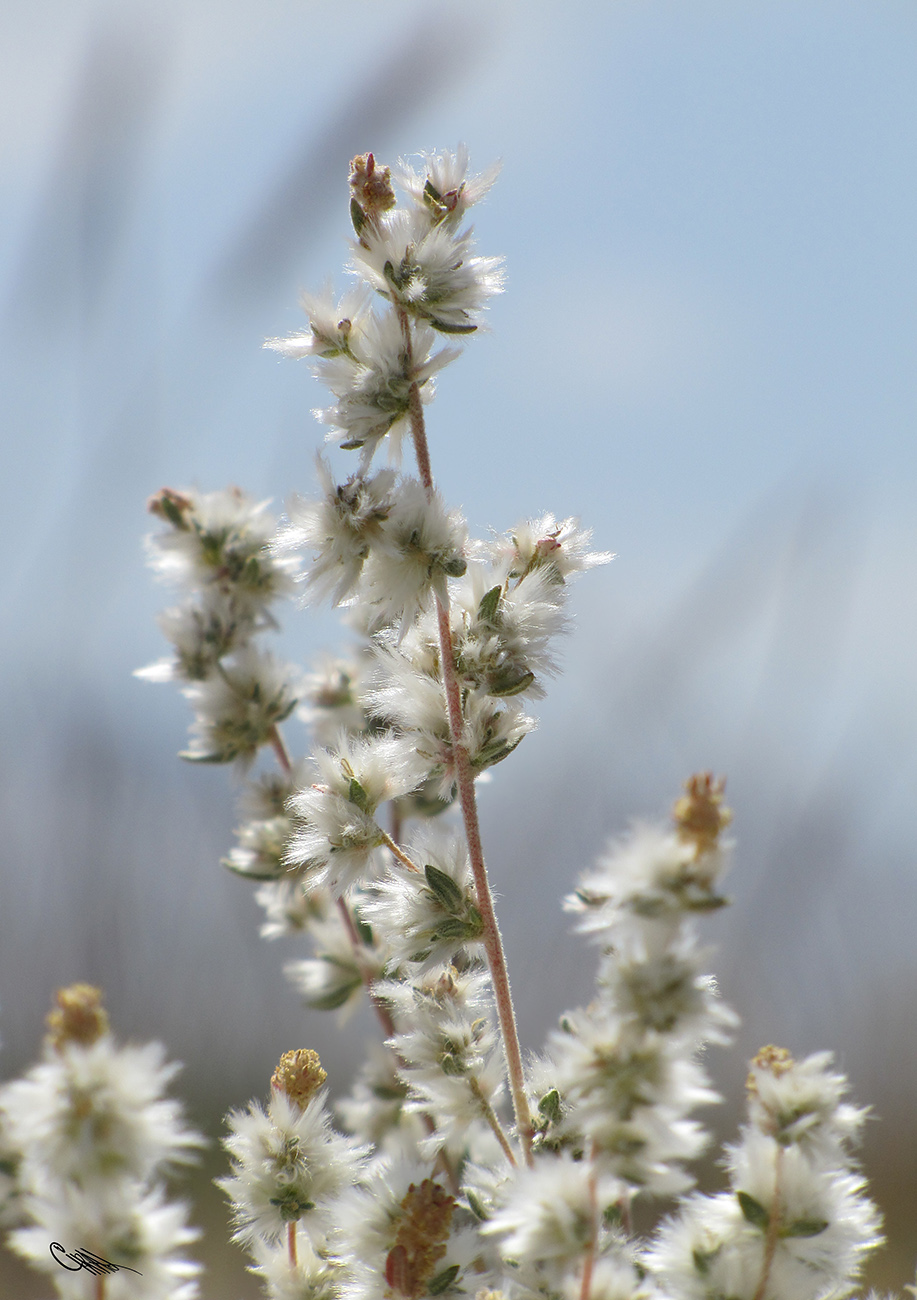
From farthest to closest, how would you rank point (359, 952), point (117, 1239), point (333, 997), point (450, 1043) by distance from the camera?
point (333, 997), point (359, 952), point (450, 1043), point (117, 1239)

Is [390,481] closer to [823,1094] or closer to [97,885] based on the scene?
[823,1094]

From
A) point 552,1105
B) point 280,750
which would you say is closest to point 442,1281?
point 552,1105

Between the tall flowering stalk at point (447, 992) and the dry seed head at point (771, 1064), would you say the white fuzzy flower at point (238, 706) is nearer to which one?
the tall flowering stalk at point (447, 992)

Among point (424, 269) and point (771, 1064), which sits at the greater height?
point (424, 269)

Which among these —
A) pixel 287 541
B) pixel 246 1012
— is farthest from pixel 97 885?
pixel 287 541

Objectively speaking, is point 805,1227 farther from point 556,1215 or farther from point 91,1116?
point 91,1116

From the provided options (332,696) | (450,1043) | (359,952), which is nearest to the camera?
(450,1043)

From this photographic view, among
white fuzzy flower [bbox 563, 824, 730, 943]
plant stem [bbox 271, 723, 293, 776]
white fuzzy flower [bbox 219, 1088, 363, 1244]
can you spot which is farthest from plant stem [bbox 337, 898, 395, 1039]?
white fuzzy flower [bbox 563, 824, 730, 943]
